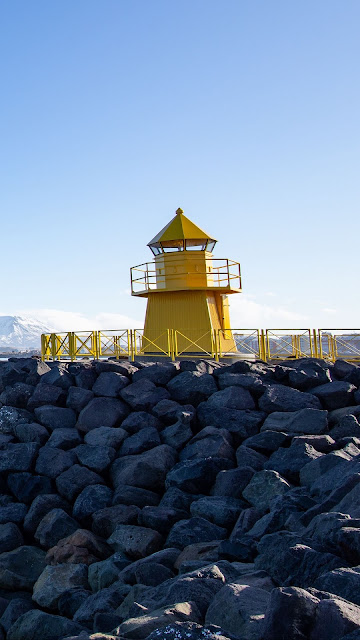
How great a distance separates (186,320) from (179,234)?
2.40m

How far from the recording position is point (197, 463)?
821 centimetres

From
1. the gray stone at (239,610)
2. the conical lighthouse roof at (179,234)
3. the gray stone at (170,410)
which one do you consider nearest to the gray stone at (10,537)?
the gray stone at (170,410)

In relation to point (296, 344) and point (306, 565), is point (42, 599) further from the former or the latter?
point (296, 344)

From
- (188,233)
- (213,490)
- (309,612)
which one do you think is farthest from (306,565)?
(188,233)

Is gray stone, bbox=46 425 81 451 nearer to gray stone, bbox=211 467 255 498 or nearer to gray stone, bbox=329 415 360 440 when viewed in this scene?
gray stone, bbox=211 467 255 498

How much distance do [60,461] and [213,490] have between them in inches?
99.0

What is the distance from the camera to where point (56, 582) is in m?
6.97

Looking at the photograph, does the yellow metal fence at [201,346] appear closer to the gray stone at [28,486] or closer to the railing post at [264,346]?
the railing post at [264,346]

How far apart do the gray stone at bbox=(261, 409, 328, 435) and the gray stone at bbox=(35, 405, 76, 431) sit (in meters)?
3.26

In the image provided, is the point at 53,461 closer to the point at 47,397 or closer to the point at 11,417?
the point at 11,417

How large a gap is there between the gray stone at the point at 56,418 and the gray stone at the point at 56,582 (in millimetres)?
3224

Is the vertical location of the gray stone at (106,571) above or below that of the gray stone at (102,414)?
below

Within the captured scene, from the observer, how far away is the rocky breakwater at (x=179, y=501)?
441 centimetres

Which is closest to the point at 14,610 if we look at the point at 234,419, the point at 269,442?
the point at 269,442
